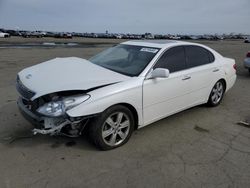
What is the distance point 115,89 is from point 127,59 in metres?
1.16

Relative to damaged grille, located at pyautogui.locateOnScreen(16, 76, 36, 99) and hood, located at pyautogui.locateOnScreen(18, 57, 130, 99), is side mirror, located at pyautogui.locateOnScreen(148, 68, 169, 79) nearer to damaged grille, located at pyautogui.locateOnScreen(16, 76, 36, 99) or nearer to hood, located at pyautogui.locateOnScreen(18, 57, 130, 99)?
hood, located at pyautogui.locateOnScreen(18, 57, 130, 99)

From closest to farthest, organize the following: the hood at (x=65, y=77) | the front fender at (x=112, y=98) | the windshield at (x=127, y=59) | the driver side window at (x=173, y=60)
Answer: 1. the front fender at (x=112, y=98)
2. the hood at (x=65, y=77)
3. the windshield at (x=127, y=59)
4. the driver side window at (x=173, y=60)

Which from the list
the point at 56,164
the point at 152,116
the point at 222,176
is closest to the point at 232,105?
the point at 152,116

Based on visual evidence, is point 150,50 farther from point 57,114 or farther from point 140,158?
point 57,114

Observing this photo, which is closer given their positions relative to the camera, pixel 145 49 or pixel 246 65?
pixel 145 49

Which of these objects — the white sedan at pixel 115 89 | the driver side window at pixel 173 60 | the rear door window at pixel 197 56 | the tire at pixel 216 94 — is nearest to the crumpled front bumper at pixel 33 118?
the white sedan at pixel 115 89

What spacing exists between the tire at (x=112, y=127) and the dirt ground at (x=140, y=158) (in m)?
0.13

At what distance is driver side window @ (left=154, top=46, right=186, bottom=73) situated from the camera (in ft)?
13.6

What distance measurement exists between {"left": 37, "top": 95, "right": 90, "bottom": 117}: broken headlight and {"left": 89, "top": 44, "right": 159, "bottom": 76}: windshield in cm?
100

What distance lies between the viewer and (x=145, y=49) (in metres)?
4.38

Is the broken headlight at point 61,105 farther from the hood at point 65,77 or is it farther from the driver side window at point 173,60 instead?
the driver side window at point 173,60

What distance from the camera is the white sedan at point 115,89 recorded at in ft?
10.5

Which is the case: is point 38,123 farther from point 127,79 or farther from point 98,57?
point 98,57

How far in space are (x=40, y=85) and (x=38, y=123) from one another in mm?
532
